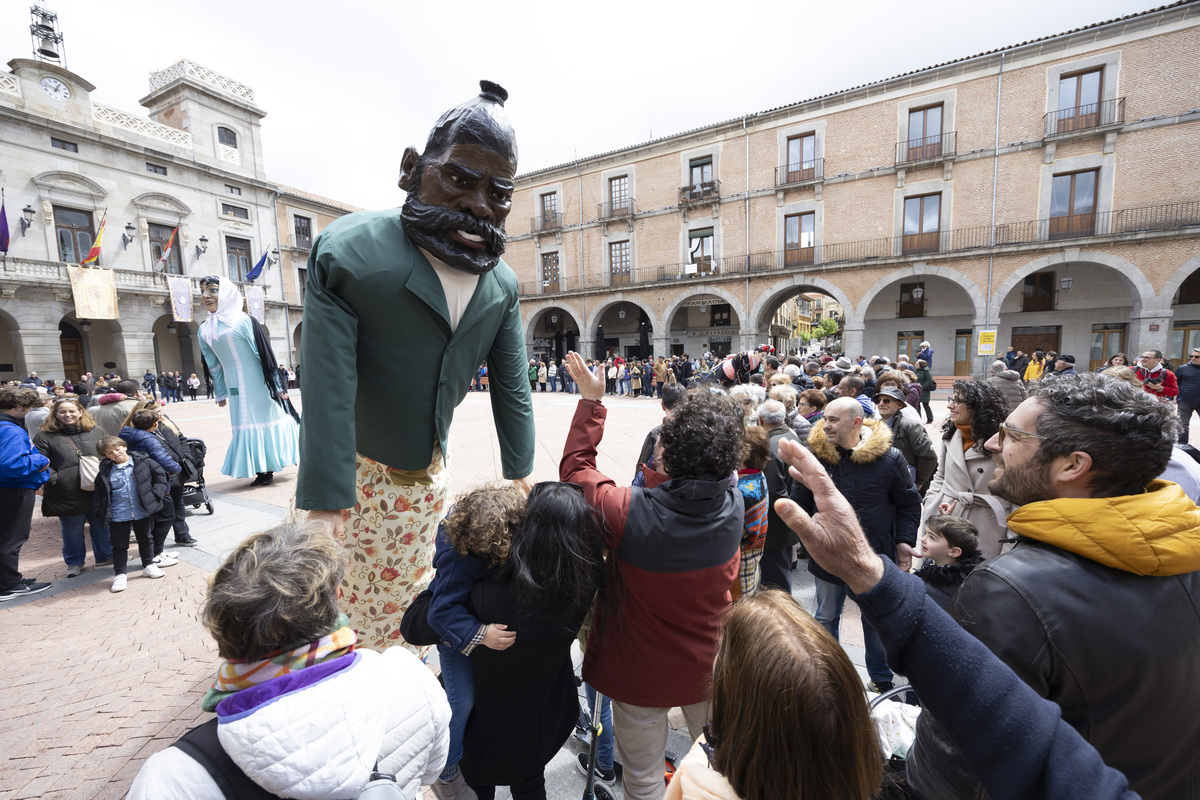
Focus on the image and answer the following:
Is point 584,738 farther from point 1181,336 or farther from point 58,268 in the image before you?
point 58,268

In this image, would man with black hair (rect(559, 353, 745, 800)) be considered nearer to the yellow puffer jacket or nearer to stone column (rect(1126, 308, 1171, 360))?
the yellow puffer jacket

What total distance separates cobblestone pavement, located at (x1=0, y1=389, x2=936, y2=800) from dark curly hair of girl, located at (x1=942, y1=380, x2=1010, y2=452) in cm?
145

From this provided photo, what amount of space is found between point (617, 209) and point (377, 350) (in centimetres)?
2384

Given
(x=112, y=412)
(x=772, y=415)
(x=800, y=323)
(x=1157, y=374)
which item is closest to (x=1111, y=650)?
(x=772, y=415)

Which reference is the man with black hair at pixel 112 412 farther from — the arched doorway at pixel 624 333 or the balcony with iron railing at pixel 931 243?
the arched doorway at pixel 624 333

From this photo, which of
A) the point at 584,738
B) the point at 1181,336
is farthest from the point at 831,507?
the point at 1181,336

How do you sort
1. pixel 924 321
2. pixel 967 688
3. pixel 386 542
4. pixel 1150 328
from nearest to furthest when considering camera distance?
pixel 967 688
pixel 386 542
pixel 1150 328
pixel 924 321

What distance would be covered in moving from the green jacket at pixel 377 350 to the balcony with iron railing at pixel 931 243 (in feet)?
67.0

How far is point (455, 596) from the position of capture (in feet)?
5.08

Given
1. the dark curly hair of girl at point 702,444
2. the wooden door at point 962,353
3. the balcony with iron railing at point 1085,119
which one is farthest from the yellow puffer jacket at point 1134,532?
the wooden door at point 962,353

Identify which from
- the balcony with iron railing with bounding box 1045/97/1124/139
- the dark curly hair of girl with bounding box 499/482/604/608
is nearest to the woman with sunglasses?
the dark curly hair of girl with bounding box 499/482/604/608

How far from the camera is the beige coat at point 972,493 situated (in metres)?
2.33

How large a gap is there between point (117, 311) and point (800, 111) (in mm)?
28244

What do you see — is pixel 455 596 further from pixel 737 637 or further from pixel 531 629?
pixel 737 637
